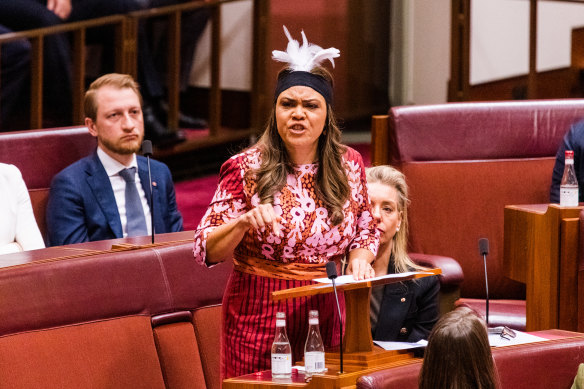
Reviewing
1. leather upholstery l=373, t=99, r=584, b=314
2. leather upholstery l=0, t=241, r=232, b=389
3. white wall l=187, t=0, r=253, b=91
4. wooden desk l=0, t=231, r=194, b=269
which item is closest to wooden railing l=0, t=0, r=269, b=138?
white wall l=187, t=0, r=253, b=91

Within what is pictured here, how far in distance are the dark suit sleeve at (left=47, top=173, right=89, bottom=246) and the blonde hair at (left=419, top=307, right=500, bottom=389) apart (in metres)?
1.24

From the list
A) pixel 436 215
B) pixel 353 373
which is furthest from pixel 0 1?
pixel 353 373

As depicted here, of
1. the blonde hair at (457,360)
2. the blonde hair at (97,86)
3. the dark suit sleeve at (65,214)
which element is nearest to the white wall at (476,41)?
the blonde hair at (97,86)

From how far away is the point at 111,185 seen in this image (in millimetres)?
2252

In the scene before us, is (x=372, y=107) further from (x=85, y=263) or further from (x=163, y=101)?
(x=85, y=263)

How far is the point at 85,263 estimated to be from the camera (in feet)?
5.03

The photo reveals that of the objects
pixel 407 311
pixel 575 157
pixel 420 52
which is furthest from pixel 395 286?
pixel 420 52

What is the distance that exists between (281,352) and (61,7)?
2.04 m

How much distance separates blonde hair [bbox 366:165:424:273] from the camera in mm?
1860

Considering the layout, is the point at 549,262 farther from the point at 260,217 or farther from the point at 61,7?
the point at 61,7

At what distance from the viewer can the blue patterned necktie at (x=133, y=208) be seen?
225 centimetres

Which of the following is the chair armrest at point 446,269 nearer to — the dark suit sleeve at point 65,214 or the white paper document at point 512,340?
the white paper document at point 512,340

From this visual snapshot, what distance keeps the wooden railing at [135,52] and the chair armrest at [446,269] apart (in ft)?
4.06

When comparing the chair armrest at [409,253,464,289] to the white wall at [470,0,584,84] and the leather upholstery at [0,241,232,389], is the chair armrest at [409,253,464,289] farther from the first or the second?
the white wall at [470,0,584,84]
